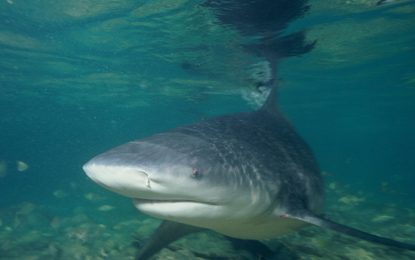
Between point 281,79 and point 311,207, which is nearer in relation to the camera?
point 311,207

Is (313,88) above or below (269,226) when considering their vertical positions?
above

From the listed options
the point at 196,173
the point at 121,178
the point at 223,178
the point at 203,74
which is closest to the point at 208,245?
the point at 223,178

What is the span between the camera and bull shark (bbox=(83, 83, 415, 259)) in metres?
3.05

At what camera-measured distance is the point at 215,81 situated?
80.0 feet

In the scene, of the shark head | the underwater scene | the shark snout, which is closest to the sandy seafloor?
the underwater scene

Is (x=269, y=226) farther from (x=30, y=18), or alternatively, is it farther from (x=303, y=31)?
(x=30, y=18)

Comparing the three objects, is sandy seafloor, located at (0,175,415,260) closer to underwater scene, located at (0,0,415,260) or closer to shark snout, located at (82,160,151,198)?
underwater scene, located at (0,0,415,260)

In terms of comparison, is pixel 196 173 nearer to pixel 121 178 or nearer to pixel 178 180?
pixel 178 180

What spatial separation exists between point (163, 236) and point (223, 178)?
7.50ft

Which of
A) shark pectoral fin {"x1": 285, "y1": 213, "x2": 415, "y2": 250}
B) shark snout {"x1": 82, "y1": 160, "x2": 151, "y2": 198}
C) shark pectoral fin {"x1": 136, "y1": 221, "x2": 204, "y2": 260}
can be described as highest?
shark pectoral fin {"x1": 285, "y1": 213, "x2": 415, "y2": 250}

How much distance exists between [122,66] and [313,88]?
51.0 feet

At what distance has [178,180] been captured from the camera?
308cm

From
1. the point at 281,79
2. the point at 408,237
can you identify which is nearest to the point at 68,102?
the point at 281,79

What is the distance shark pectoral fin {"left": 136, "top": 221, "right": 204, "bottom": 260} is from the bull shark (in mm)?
15
